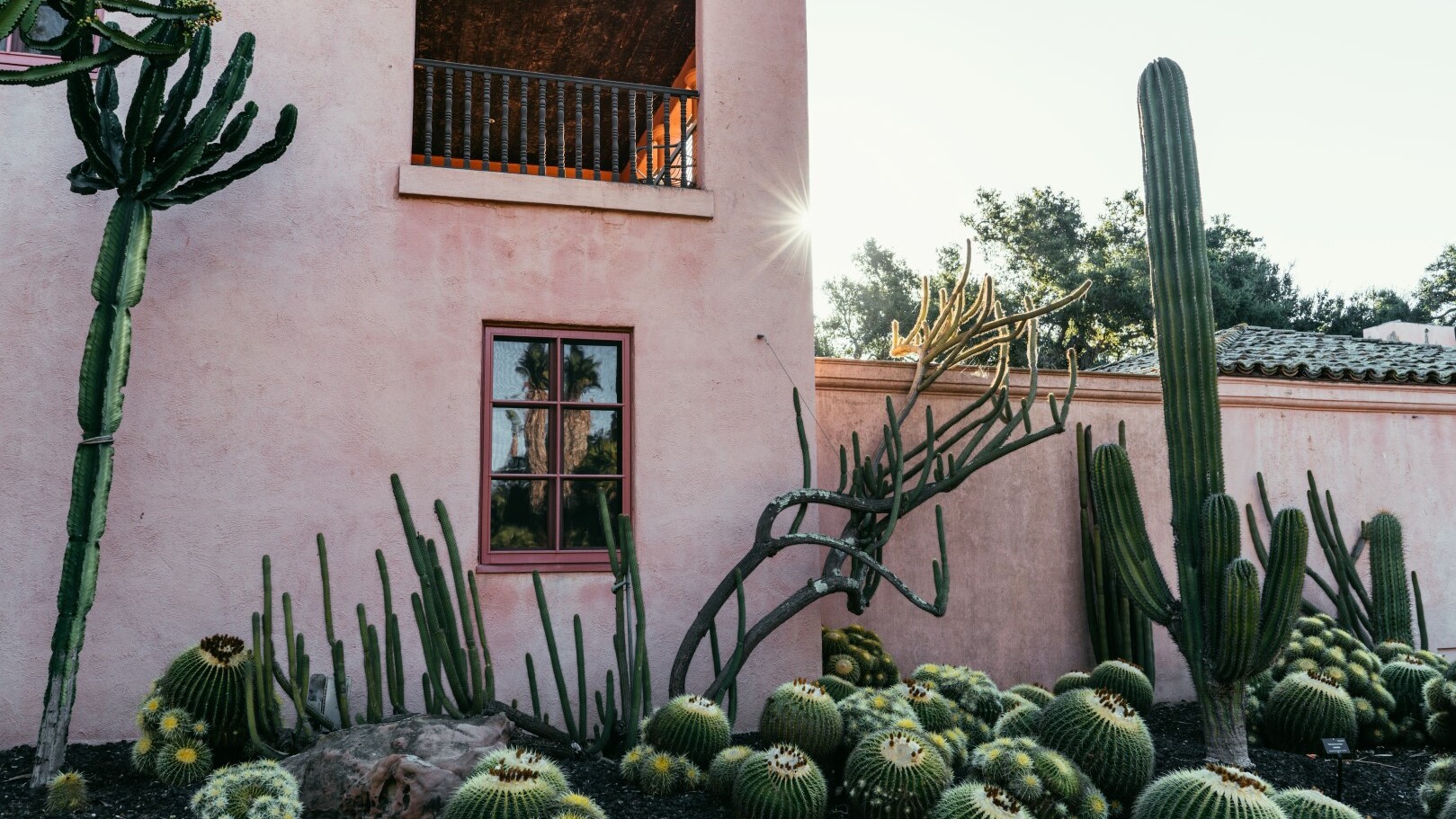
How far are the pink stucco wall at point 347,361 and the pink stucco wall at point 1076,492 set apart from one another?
1271 millimetres

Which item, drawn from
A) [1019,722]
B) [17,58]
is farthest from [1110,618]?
[17,58]

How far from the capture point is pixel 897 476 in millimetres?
6727

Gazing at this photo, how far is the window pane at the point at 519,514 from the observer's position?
21.6 feet

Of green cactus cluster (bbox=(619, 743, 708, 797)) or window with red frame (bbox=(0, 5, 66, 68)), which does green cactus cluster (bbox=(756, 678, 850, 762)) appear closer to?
green cactus cluster (bbox=(619, 743, 708, 797))

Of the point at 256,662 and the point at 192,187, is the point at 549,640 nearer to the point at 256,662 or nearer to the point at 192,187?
the point at 256,662

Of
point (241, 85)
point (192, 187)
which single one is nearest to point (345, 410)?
point (192, 187)

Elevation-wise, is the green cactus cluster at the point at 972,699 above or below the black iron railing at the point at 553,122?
below

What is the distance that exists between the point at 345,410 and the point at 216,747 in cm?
202

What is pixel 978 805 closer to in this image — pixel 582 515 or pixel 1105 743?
pixel 1105 743

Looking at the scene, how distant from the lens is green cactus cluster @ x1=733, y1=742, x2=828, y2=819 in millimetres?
4457

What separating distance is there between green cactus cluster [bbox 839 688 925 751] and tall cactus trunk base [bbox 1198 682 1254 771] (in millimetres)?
1950

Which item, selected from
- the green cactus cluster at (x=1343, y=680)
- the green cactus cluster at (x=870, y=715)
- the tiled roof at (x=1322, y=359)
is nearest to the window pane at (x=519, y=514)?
the green cactus cluster at (x=870, y=715)

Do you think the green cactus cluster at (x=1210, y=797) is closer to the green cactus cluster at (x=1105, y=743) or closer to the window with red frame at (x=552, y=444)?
the green cactus cluster at (x=1105, y=743)

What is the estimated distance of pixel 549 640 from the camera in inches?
Result: 212
